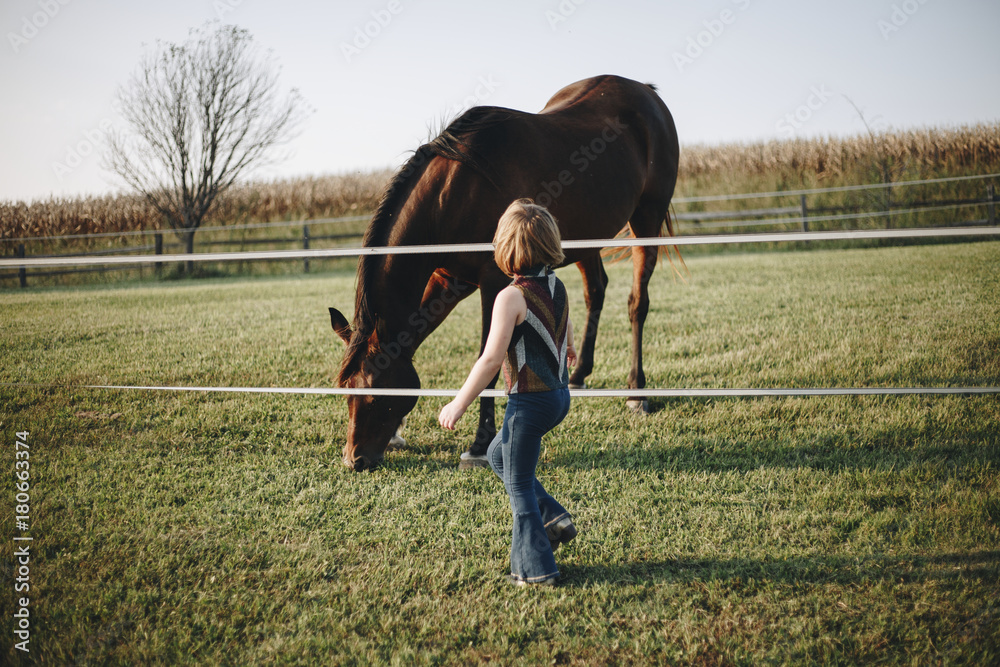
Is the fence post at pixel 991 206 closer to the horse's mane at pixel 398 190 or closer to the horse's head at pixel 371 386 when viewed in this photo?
the horse's mane at pixel 398 190

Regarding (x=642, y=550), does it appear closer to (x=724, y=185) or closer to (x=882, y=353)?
(x=882, y=353)

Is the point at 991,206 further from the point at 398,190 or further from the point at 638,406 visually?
the point at 398,190

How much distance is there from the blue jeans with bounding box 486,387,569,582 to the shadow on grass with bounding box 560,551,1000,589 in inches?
5.9

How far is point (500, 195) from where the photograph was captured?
3.62 meters

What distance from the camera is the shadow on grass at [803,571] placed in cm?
228

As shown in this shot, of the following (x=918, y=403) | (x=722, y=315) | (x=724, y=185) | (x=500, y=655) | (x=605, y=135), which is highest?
(x=724, y=185)

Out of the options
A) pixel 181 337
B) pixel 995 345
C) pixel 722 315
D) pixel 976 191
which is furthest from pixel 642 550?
pixel 976 191

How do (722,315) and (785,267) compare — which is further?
(785,267)

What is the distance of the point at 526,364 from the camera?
2.23 metres

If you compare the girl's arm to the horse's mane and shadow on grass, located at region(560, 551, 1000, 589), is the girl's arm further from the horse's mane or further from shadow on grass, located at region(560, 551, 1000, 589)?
the horse's mane

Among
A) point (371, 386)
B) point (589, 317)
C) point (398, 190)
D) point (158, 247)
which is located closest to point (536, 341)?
point (371, 386)

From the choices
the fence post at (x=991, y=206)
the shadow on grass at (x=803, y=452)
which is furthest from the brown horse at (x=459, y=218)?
the fence post at (x=991, y=206)

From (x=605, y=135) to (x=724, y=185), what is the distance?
Answer: 1514cm

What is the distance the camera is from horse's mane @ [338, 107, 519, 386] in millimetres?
3248
